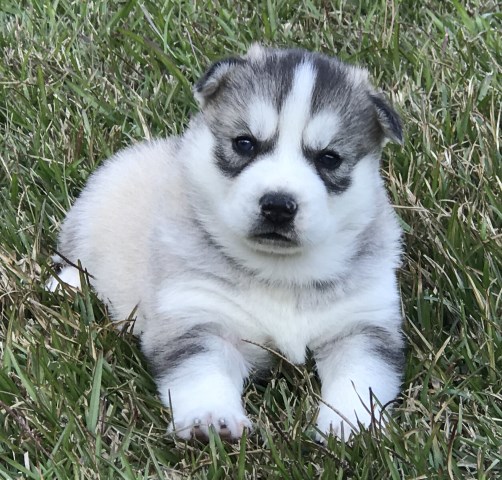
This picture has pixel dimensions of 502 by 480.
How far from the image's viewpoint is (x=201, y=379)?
3973 mm

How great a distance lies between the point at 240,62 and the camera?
4387mm

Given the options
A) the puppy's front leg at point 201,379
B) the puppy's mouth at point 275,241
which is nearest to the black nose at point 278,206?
the puppy's mouth at point 275,241

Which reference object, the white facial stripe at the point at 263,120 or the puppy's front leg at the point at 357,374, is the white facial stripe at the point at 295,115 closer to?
the white facial stripe at the point at 263,120

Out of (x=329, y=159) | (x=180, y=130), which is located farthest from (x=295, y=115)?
(x=180, y=130)

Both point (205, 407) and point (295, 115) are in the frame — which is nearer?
point (205, 407)

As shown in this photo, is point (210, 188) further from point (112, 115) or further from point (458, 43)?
point (458, 43)

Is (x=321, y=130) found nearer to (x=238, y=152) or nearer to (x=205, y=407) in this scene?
(x=238, y=152)

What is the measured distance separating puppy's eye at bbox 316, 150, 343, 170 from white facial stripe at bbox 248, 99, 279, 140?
237 mm

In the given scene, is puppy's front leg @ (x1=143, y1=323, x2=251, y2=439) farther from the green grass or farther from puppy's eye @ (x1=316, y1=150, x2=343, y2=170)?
puppy's eye @ (x1=316, y1=150, x2=343, y2=170)

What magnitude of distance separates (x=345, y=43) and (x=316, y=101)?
2.73 metres

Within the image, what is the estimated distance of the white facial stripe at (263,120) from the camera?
4.04 meters

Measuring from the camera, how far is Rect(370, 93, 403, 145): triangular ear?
4.27 metres

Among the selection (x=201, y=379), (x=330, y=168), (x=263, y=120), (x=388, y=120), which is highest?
(x=263, y=120)

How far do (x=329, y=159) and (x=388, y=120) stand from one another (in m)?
0.35
